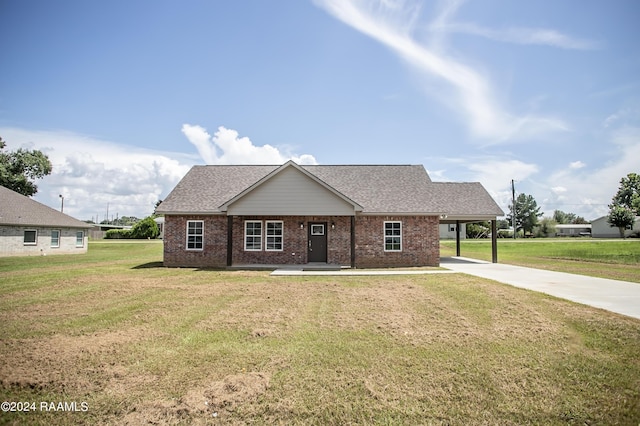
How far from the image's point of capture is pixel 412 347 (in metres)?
6.27

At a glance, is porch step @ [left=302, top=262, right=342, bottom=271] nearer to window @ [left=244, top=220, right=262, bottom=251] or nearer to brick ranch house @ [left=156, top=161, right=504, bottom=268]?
brick ranch house @ [left=156, top=161, right=504, bottom=268]

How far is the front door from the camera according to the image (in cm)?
1878

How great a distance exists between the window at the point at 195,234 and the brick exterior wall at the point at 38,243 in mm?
16753

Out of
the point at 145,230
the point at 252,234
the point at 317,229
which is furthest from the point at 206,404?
the point at 145,230

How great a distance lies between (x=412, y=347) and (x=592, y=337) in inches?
145

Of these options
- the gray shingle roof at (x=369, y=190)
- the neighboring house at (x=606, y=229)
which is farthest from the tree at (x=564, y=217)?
the gray shingle roof at (x=369, y=190)

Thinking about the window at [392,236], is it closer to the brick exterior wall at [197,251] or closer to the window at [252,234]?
the window at [252,234]

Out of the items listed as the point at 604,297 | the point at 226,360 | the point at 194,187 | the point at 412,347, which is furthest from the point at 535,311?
the point at 194,187

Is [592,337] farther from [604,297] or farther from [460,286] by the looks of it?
[460,286]

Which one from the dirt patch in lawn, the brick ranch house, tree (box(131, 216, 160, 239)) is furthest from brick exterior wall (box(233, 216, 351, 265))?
tree (box(131, 216, 160, 239))

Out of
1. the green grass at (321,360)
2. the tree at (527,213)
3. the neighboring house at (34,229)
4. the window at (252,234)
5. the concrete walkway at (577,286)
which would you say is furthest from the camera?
the tree at (527,213)

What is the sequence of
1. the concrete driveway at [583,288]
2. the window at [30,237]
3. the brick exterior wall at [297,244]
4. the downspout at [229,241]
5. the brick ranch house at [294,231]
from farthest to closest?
1. the window at [30,237]
2. the brick exterior wall at [297,244]
3. the downspout at [229,241]
4. the brick ranch house at [294,231]
5. the concrete driveway at [583,288]

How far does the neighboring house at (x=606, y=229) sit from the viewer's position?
60.7 metres

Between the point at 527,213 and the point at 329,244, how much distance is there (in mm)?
74474
